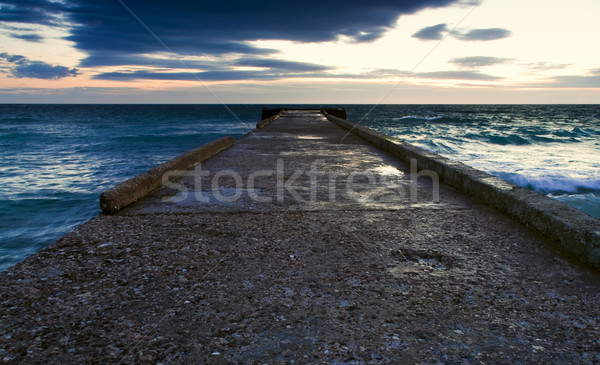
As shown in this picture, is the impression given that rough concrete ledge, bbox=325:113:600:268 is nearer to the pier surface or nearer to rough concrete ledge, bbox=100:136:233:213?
the pier surface

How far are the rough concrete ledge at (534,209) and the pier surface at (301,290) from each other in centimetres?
10

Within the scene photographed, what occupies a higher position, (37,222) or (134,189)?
(134,189)

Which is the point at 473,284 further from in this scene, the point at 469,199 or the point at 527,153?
the point at 527,153

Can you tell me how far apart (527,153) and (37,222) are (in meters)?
19.5

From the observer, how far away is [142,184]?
4051 mm

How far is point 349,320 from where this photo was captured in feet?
5.97

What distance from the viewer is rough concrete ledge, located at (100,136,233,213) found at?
11.2 ft

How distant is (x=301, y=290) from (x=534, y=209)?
6.49 ft

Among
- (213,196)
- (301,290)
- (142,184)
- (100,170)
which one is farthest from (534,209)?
(100,170)

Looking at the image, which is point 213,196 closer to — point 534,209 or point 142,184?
point 142,184

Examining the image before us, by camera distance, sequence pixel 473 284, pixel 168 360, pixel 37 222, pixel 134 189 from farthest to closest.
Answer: pixel 37 222
pixel 134 189
pixel 473 284
pixel 168 360

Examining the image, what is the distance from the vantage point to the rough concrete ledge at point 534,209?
95.7 inches

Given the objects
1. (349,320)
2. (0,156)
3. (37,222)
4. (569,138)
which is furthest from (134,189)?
(569,138)

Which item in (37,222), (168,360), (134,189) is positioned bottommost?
(37,222)
